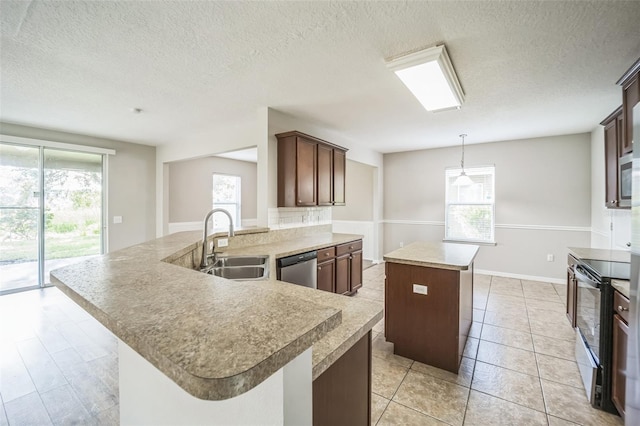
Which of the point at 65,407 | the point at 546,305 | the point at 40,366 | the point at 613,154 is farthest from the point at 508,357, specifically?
the point at 40,366

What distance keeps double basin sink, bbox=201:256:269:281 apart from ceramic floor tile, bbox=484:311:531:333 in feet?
8.72

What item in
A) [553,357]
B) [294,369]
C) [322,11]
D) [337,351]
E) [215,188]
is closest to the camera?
[294,369]

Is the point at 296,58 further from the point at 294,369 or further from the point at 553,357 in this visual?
the point at 553,357

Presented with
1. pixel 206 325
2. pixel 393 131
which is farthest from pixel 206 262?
pixel 393 131

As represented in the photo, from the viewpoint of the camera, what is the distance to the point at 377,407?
6.19 ft

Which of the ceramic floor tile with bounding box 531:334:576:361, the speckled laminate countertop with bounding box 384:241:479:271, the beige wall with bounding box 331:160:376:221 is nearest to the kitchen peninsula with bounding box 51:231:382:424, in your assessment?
the speckled laminate countertop with bounding box 384:241:479:271

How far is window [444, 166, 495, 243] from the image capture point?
527 cm

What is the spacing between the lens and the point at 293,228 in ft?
13.1

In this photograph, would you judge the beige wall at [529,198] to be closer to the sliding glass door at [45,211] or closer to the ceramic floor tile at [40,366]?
the ceramic floor tile at [40,366]

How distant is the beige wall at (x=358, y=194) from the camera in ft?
21.3

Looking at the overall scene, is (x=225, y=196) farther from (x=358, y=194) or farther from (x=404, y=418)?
(x=404, y=418)

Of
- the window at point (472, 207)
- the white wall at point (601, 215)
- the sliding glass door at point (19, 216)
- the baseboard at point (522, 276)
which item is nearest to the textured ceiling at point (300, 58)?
the white wall at point (601, 215)

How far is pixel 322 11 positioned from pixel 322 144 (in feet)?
7.39

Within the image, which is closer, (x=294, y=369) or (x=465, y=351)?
(x=294, y=369)
